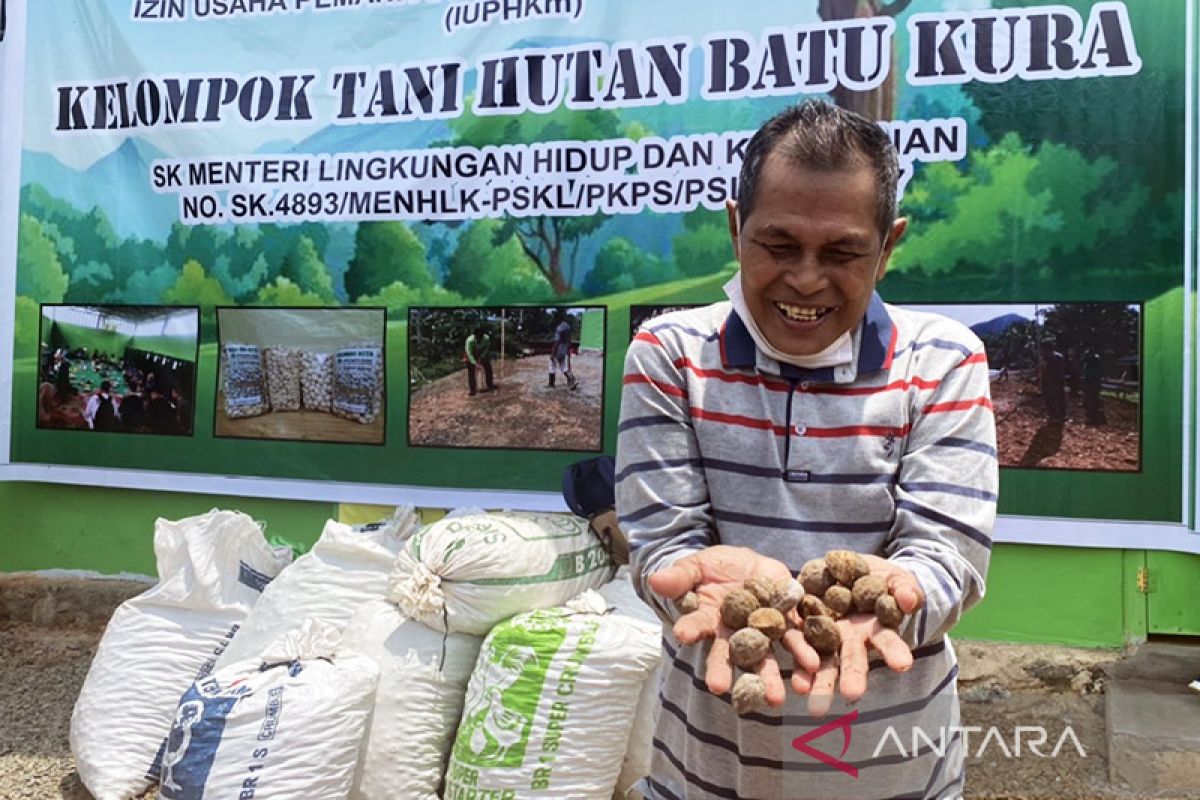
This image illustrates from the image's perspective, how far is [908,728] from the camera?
1305 millimetres

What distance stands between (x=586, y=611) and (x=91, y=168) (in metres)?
2.84

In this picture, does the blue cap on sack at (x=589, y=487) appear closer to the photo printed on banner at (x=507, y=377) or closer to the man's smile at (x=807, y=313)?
the photo printed on banner at (x=507, y=377)

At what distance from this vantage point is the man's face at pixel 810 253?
128 cm

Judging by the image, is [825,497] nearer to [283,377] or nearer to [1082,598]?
[1082,598]

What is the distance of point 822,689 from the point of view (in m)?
1.16

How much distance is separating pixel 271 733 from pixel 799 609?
1.75 meters

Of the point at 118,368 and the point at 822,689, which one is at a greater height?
the point at 118,368

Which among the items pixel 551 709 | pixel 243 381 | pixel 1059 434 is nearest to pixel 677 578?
pixel 551 709

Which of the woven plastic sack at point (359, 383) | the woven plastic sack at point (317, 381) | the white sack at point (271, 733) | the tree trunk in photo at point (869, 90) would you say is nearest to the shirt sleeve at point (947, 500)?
the white sack at point (271, 733)

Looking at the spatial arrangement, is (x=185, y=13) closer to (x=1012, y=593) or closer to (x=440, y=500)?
(x=440, y=500)

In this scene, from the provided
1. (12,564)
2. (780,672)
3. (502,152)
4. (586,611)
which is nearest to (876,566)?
(780,672)

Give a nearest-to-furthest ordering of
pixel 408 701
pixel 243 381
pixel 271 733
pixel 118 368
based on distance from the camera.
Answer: pixel 271 733 < pixel 408 701 < pixel 243 381 < pixel 118 368

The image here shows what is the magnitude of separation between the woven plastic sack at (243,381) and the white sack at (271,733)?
4.76 ft

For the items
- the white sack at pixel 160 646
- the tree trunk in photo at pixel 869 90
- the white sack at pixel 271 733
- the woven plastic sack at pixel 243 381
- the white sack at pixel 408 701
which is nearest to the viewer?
the white sack at pixel 271 733
